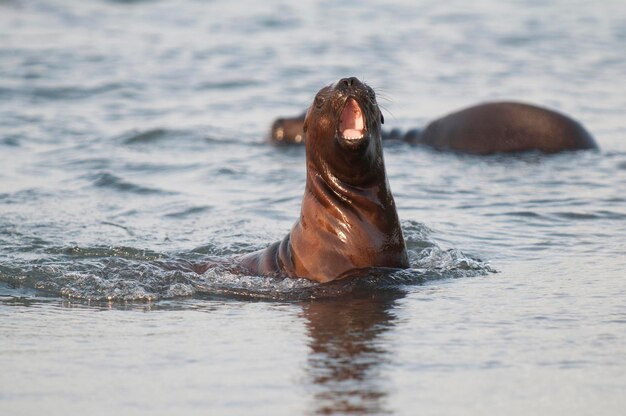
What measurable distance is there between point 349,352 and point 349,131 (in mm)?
1724

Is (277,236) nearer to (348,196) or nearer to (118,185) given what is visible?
(348,196)

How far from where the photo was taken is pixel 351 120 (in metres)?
6.92

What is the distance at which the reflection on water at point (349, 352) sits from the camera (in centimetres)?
479

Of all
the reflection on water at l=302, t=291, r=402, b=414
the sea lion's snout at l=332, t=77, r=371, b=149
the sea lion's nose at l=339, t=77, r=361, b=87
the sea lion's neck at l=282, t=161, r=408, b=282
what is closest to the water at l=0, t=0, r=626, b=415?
the reflection on water at l=302, t=291, r=402, b=414

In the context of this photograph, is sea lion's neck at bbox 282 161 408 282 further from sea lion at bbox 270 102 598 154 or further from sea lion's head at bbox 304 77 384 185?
sea lion at bbox 270 102 598 154

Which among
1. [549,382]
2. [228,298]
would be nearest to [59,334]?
[228,298]

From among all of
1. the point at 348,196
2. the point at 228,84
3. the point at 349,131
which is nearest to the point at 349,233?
the point at 348,196

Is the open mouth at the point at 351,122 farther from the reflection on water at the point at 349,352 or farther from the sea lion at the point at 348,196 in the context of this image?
the reflection on water at the point at 349,352

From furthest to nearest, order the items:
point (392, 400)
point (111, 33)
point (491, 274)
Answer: point (111, 33) < point (491, 274) < point (392, 400)

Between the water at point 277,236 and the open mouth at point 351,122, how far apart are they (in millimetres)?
787

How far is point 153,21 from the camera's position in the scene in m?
22.0

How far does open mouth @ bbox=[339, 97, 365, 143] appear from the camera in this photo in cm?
684

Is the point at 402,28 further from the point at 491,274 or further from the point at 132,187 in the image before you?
the point at 491,274

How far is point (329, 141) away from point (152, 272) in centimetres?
136
